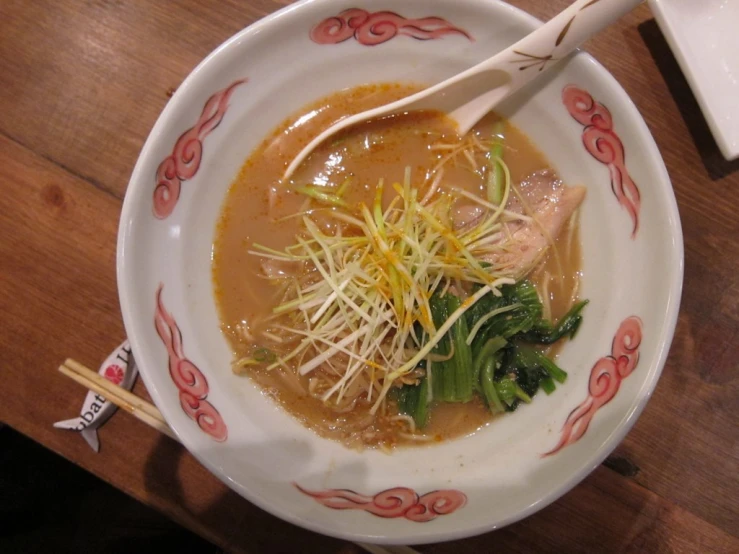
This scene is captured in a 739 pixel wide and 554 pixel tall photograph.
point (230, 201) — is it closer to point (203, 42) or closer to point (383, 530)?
point (203, 42)

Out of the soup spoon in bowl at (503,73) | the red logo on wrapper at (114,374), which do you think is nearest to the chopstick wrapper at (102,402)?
the red logo on wrapper at (114,374)

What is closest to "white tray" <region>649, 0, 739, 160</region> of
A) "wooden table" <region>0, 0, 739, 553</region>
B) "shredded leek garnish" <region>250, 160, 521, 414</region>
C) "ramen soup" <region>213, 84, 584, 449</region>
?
"wooden table" <region>0, 0, 739, 553</region>

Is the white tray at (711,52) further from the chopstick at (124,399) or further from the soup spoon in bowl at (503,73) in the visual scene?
the chopstick at (124,399)

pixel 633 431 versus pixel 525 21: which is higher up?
pixel 525 21

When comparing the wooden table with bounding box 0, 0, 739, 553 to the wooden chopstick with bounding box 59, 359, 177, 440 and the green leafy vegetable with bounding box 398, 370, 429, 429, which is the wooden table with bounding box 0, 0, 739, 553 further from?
the green leafy vegetable with bounding box 398, 370, 429, 429

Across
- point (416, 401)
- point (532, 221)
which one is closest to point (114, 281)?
point (416, 401)

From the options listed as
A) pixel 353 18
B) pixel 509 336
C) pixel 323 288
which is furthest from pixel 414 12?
pixel 509 336
